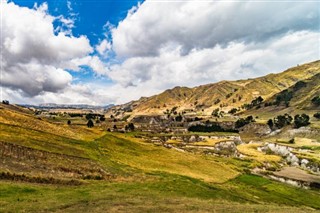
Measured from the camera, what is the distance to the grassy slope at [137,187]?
1581 inches

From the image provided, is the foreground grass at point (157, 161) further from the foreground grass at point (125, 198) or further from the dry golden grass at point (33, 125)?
the foreground grass at point (125, 198)

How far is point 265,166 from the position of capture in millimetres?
134875

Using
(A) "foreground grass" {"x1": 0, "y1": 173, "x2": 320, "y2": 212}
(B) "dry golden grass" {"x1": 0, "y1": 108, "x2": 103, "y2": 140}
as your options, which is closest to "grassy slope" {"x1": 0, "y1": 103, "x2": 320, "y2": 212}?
(A) "foreground grass" {"x1": 0, "y1": 173, "x2": 320, "y2": 212}

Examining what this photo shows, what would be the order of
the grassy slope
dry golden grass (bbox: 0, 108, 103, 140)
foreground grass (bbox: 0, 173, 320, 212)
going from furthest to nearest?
dry golden grass (bbox: 0, 108, 103, 140)
the grassy slope
foreground grass (bbox: 0, 173, 320, 212)

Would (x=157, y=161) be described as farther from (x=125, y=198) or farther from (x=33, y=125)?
(x=125, y=198)

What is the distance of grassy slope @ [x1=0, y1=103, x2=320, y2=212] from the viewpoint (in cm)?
4016

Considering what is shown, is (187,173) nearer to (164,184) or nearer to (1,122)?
(164,184)

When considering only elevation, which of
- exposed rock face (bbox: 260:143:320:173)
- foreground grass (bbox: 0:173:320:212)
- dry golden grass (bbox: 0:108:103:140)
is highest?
dry golden grass (bbox: 0:108:103:140)

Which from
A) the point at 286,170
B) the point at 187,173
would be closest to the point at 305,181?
the point at 286,170

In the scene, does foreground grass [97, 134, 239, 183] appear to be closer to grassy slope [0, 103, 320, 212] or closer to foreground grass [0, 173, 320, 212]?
grassy slope [0, 103, 320, 212]

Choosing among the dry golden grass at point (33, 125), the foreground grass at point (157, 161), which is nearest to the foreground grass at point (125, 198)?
the foreground grass at point (157, 161)

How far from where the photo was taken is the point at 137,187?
5309 centimetres

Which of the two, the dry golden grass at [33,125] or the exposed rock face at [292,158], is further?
the exposed rock face at [292,158]

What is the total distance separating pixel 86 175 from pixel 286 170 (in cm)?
10195
